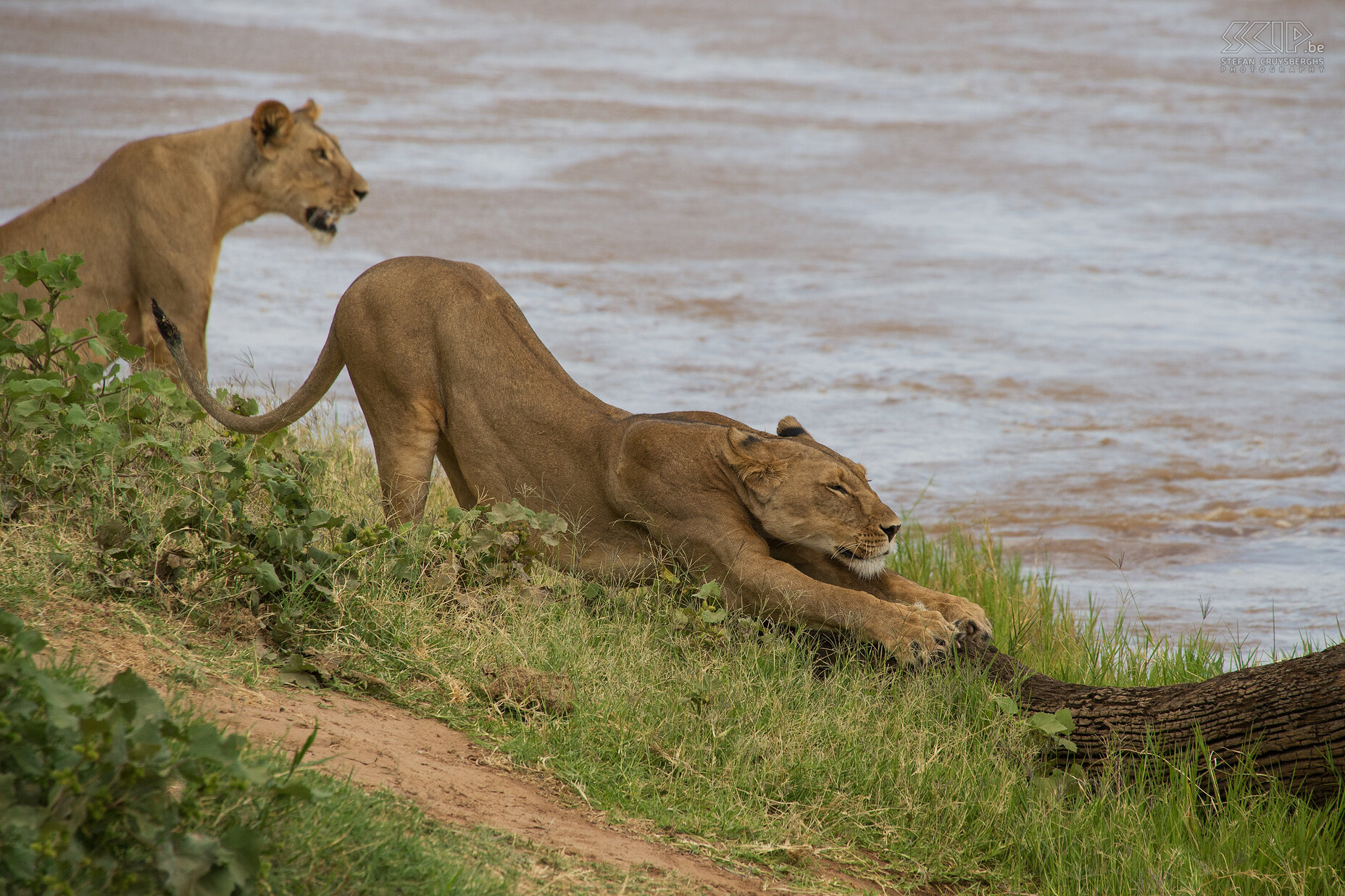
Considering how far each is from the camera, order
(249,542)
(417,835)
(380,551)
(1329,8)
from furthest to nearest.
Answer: (1329,8)
(380,551)
(249,542)
(417,835)

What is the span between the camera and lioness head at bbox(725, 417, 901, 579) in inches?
202

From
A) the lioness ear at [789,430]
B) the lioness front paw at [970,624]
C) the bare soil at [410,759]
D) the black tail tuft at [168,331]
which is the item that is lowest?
the bare soil at [410,759]

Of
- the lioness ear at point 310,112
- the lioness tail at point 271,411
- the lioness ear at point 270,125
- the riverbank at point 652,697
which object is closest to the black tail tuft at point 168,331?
the lioness tail at point 271,411

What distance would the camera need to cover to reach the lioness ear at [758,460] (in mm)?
5195

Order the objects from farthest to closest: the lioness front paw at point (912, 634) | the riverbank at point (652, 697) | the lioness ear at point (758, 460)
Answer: the lioness ear at point (758, 460) → the lioness front paw at point (912, 634) → the riverbank at point (652, 697)

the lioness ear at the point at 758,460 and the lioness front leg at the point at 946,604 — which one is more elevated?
the lioness ear at the point at 758,460

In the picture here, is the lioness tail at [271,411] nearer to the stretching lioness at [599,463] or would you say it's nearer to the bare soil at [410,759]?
the stretching lioness at [599,463]

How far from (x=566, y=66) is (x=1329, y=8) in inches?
587

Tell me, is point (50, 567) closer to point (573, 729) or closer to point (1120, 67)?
point (573, 729)

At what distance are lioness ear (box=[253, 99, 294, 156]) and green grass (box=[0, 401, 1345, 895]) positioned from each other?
3.40 metres

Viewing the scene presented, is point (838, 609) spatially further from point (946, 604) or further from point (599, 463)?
point (599, 463)

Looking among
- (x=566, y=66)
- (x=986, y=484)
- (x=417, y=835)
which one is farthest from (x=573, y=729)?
(x=566, y=66)

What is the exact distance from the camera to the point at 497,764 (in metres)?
4.12

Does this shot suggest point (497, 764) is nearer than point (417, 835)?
No
